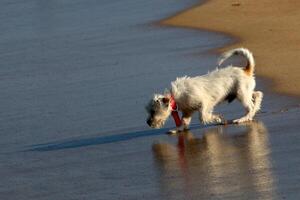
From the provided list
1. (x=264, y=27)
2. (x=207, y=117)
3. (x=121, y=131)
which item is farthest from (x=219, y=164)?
(x=264, y=27)

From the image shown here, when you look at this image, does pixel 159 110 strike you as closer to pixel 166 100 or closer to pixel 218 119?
pixel 166 100

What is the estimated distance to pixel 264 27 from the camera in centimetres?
1880

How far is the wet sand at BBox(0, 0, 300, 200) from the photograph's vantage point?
29.9ft

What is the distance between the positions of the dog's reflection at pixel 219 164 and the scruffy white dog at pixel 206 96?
27 cm

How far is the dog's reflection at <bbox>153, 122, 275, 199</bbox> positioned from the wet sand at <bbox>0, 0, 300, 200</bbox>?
0.01m

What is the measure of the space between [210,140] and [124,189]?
214 cm

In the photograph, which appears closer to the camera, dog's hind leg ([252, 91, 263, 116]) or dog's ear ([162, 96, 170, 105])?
dog's ear ([162, 96, 170, 105])

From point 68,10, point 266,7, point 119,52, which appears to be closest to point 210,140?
point 119,52

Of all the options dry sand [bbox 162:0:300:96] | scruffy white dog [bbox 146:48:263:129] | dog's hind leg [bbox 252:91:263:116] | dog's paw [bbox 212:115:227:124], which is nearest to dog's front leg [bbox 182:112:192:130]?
scruffy white dog [bbox 146:48:263:129]

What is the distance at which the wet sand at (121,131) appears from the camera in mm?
9109

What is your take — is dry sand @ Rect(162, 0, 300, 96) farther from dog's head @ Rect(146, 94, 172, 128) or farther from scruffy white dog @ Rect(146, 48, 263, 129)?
dog's head @ Rect(146, 94, 172, 128)

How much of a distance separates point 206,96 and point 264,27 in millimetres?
7328

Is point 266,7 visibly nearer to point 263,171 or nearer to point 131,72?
point 131,72

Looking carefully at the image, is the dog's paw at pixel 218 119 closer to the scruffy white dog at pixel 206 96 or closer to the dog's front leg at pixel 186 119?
the scruffy white dog at pixel 206 96
